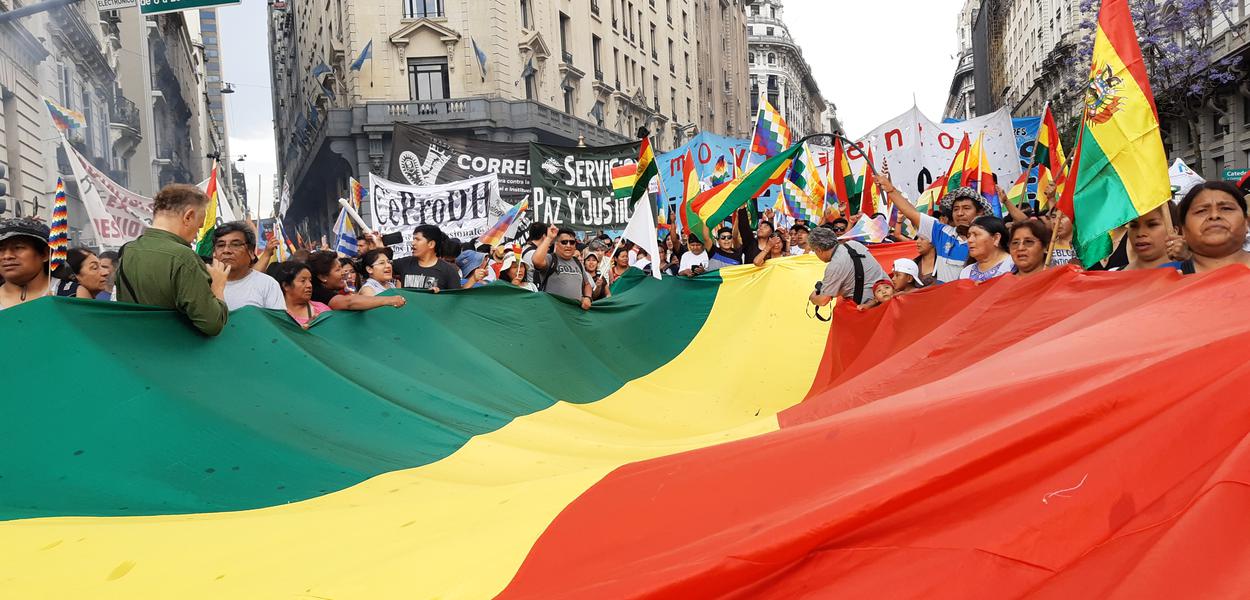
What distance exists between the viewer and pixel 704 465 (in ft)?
9.36

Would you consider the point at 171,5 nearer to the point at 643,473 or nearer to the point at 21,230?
the point at 21,230

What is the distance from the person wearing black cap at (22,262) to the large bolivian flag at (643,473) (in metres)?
1.47

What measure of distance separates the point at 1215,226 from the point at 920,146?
39.8ft

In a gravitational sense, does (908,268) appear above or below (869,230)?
below

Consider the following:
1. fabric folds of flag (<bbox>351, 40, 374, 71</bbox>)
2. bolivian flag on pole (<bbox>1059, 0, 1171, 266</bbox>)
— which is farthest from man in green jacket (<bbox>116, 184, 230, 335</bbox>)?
fabric folds of flag (<bbox>351, 40, 374, 71</bbox>)

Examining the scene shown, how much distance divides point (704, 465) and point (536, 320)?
4.35m

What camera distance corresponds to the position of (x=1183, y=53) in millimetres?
32344

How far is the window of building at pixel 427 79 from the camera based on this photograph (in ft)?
115

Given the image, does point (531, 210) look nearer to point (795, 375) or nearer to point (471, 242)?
point (471, 242)

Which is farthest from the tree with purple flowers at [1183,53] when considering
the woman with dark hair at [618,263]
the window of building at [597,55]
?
the woman with dark hair at [618,263]

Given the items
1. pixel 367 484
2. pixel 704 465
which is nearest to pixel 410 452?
pixel 367 484

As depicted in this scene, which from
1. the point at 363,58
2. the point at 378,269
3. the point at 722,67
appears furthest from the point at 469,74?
the point at 722,67

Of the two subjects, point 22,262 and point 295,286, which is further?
point 295,286

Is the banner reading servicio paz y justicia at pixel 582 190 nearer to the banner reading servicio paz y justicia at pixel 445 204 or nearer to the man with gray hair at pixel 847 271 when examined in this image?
the banner reading servicio paz y justicia at pixel 445 204
